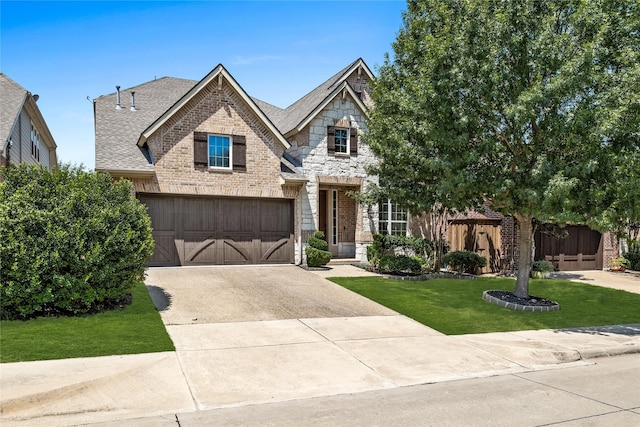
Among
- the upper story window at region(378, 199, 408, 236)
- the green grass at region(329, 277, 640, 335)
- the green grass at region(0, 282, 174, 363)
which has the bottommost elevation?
the green grass at region(329, 277, 640, 335)

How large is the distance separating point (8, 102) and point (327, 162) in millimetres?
12237

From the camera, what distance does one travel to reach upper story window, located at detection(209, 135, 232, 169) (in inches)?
676

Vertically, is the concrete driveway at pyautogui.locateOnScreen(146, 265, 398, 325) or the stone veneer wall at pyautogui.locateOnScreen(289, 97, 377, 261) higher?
the stone veneer wall at pyautogui.locateOnScreen(289, 97, 377, 261)

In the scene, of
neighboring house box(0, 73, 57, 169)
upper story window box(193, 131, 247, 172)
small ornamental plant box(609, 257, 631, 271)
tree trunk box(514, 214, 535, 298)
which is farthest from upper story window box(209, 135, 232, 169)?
small ornamental plant box(609, 257, 631, 271)

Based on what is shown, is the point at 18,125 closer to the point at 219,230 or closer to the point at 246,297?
the point at 219,230

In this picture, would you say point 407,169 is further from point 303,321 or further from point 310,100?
point 310,100

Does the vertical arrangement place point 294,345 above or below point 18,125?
below

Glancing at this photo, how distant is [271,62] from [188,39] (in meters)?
2.30

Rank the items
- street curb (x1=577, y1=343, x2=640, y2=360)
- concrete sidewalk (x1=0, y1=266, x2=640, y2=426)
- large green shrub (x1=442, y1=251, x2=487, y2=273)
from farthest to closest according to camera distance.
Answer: large green shrub (x1=442, y1=251, x2=487, y2=273), street curb (x1=577, y1=343, x2=640, y2=360), concrete sidewalk (x1=0, y1=266, x2=640, y2=426)

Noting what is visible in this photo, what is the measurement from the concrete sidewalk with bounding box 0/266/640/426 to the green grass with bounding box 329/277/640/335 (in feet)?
2.06

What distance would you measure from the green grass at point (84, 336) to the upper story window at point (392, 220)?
11.9 meters

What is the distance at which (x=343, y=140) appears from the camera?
64.4 ft

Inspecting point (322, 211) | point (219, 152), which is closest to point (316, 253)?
point (322, 211)

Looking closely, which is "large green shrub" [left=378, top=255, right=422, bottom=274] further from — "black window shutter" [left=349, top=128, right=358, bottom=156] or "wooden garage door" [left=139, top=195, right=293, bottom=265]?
"black window shutter" [left=349, top=128, right=358, bottom=156]
